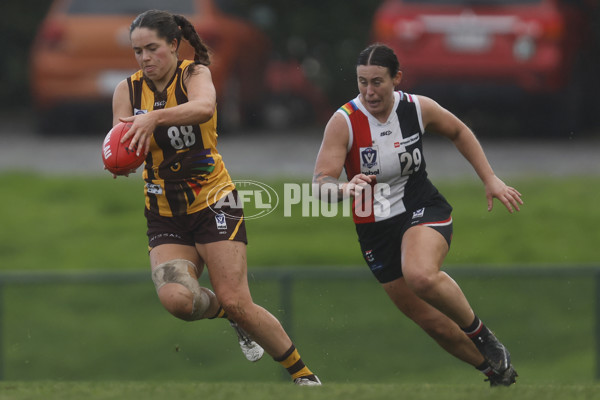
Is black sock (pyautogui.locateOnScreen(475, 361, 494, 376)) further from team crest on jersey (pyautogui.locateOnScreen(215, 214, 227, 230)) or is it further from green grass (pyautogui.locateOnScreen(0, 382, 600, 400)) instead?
team crest on jersey (pyautogui.locateOnScreen(215, 214, 227, 230))

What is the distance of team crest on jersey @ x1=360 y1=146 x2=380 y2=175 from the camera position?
641 cm

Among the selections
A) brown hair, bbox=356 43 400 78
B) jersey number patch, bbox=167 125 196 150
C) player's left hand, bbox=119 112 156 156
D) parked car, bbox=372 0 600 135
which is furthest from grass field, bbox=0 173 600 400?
player's left hand, bbox=119 112 156 156

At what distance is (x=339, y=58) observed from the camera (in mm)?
14867

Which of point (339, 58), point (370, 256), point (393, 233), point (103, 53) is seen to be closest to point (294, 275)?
point (370, 256)

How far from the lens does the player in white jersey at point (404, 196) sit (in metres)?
6.29

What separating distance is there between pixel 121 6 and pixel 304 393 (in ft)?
27.9

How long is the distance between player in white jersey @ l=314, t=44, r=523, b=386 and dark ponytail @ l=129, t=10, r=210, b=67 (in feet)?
2.51

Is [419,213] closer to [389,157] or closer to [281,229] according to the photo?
[389,157]

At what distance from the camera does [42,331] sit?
10.1 metres

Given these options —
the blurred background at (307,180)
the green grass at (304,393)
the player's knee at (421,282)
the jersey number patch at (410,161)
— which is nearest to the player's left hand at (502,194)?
the jersey number patch at (410,161)

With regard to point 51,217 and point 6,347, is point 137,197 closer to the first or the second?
point 51,217

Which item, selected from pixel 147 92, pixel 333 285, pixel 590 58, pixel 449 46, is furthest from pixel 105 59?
pixel 147 92

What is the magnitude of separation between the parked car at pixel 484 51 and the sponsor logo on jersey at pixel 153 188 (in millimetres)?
5168

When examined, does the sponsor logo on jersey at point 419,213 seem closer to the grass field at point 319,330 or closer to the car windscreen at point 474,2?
the grass field at point 319,330
